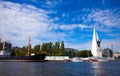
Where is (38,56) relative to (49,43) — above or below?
below

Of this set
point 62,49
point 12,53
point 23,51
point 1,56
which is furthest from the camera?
point 12,53

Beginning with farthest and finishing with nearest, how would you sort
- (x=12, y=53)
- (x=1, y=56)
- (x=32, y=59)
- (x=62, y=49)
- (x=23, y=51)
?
(x=12, y=53)
(x=23, y=51)
(x=62, y=49)
(x=1, y=56)
(x=32, y=59)

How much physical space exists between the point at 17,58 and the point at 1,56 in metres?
13.0

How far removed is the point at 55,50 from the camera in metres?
158

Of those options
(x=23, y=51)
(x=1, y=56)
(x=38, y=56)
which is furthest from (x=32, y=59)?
(x=23, y=51)

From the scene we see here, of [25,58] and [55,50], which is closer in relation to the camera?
[25,58]

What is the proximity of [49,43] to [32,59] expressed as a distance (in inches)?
1284

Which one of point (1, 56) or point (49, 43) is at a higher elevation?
point (49, 43)

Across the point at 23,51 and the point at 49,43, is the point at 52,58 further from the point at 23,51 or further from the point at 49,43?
the point at 23,51

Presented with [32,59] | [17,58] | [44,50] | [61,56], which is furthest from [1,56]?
[61,56]

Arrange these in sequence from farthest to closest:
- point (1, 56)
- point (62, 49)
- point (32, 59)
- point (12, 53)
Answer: point (12, 53) < point (62, 49) < point (1, 56) < point (32, 59)

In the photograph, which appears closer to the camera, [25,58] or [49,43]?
[25,58]

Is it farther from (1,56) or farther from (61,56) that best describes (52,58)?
(1,56)

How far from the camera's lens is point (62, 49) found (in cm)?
15475
